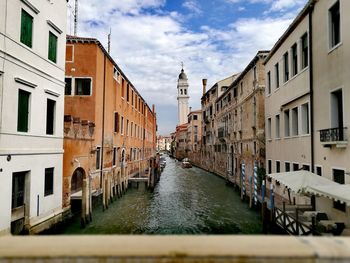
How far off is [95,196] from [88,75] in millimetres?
6210

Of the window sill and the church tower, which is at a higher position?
the church tower

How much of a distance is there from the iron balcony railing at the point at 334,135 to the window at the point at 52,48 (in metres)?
9.33

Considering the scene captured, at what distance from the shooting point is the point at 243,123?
21.2 m

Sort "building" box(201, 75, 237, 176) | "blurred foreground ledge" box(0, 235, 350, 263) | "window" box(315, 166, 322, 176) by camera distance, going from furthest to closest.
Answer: "building" box(201, 75, 237, 176), "window" box(315, 166, 322, 176), "blurred foreground ledge" box(0, 235, 350, 263)

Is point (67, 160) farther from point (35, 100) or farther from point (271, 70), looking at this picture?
point (271, 70)

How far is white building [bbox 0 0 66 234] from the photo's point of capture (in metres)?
7.43

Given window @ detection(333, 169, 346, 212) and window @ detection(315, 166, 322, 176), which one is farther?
window @ detection(315, 166, 322, 176)

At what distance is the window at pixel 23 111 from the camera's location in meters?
8.17

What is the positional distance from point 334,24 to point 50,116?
966cm

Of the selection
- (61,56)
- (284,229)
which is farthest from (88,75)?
(284,229)

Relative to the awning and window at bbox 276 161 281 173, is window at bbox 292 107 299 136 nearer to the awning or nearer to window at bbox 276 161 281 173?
window at bbox 276 161 281 173

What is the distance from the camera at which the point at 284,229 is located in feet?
28.3

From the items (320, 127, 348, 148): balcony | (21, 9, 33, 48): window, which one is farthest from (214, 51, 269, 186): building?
(21, 9, 33, 48): window

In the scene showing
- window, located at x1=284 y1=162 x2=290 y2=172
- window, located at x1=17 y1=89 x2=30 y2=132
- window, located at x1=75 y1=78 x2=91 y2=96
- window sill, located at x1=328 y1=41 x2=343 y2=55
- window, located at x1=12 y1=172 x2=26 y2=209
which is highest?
window, located at x1=75 y1=78 x2=91 y2=96
